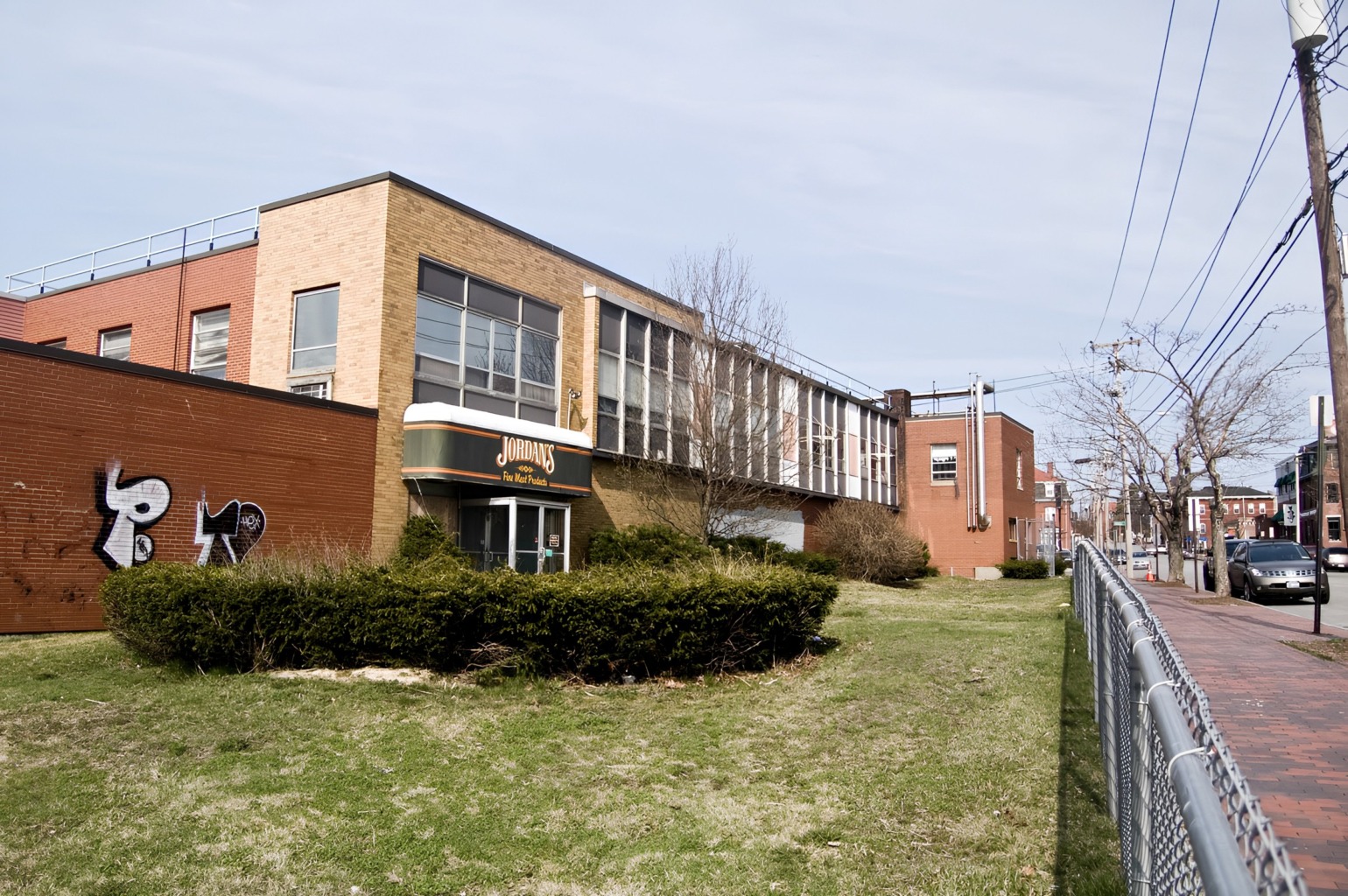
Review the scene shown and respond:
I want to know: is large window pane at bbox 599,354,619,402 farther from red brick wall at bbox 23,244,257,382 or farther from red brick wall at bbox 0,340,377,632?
red brick wall at bbox 23,244,257,382

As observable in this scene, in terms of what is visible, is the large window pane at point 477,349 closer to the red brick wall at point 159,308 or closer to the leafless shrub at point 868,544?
the red brick wall at point 159,308

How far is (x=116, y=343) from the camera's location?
23.8m

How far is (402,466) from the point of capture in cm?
1844

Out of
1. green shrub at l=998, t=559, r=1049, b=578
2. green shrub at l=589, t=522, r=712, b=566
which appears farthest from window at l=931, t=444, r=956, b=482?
green shrub at l=589, t=522, r=712, b=566

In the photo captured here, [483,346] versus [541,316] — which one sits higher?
[541,316]

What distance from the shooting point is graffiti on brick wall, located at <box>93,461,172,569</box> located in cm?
1425

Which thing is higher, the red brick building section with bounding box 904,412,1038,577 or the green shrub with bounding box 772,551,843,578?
the red brick building section with bounding box 904,412,1038,577

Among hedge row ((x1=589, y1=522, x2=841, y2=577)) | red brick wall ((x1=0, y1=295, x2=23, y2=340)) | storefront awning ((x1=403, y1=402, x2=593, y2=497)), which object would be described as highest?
red brick wall ((x1=0, y1=295, x2=23, y2=340))

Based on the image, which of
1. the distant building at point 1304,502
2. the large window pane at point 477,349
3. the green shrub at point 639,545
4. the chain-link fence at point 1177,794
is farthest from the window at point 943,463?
the chain-link fence at point 1177,794

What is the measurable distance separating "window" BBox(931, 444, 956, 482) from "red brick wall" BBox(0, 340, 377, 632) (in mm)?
32691

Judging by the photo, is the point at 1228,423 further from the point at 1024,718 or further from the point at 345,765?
the point at 345,765

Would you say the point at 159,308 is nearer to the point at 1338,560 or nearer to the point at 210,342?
the point at 210,342

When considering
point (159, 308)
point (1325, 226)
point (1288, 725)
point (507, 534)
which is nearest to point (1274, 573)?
point (1325, 226)

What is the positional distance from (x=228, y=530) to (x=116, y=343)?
1077 centimetres
